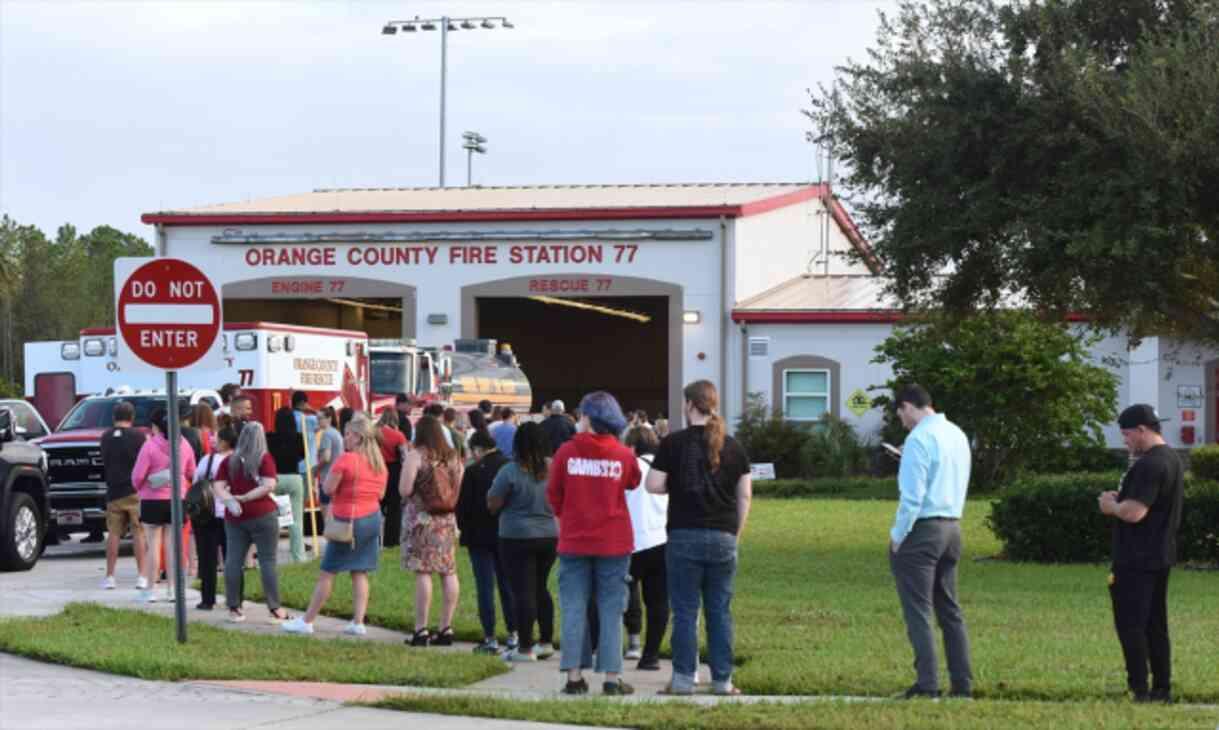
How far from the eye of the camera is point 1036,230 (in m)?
19.7

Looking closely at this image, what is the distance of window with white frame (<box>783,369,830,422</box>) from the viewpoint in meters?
44.6

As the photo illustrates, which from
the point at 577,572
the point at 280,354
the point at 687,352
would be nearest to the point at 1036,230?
the point at 577,572

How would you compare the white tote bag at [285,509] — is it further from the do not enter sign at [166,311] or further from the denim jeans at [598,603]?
the denim jeans at [598,603]

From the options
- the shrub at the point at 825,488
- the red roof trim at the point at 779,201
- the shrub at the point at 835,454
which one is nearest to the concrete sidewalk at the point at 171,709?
the shrub at the point at 825,488

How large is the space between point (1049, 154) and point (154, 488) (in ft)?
32.1

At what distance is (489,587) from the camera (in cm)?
1462

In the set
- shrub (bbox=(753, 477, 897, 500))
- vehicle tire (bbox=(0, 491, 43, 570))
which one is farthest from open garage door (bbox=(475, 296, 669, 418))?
vehicle tire (bbox=(0, 491, 43, 570))

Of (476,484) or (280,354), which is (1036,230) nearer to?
(476,484)

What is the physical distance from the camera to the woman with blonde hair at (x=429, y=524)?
48.3ft

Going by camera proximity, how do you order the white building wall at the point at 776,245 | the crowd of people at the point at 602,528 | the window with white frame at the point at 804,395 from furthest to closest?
1. the white building wall at the point at 776,245
2. the window with white frame at the point at 804,395
3. the crowd of people at the point at 602,528

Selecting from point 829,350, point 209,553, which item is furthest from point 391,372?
point 209,553

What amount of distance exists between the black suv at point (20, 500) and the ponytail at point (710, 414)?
11.4 meters

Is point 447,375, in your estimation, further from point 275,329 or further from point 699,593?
point 699,593

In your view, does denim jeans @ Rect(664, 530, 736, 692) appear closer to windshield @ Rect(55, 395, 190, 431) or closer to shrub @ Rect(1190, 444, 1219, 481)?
shrub @ Rect(1190, 444, 1219, 481)
